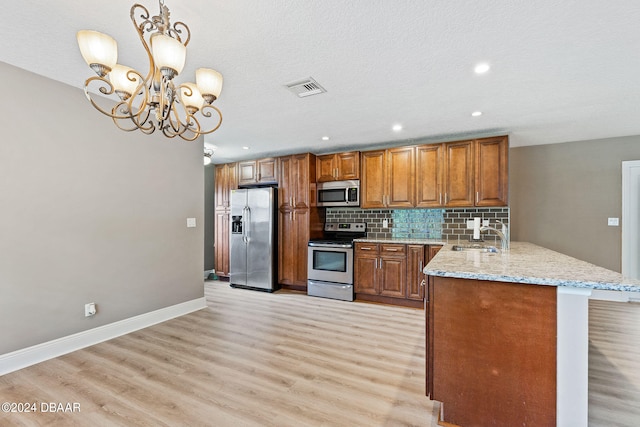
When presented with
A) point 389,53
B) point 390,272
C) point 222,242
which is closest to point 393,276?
point 390,272

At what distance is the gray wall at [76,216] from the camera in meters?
2.25

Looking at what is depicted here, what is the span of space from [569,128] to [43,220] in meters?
5.77

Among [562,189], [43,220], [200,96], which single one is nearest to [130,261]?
[43,220]

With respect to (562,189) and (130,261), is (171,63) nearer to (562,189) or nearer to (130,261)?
(130,261)

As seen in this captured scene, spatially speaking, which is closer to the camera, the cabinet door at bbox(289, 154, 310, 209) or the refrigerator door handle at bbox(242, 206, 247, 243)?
the cabinet door at bbox(289, 154, 310, 209)

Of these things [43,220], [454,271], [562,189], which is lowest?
[454,271]

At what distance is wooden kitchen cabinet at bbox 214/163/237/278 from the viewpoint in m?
5.41

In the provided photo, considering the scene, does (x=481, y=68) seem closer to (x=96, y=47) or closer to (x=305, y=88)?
(x=305, y=88)

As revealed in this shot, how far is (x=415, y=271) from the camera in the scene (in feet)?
12.4

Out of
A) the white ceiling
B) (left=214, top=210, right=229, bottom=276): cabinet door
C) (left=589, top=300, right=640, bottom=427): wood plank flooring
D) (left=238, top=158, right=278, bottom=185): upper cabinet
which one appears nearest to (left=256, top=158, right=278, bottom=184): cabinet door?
(left=238, top=158, right=278, bottom=185): upper cabinet

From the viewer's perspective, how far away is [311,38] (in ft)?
6.13

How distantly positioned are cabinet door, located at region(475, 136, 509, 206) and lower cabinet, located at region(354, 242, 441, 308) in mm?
951

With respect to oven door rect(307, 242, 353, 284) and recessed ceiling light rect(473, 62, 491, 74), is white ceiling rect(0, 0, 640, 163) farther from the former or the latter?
oven door rect(307, 242, 353, 284)

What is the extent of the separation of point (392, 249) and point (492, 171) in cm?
163
